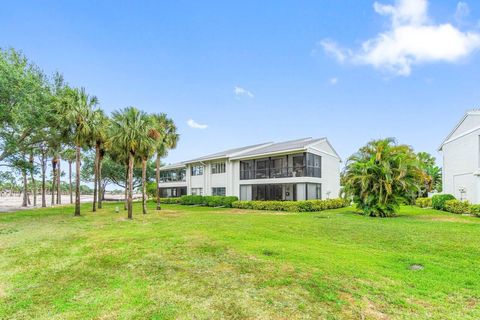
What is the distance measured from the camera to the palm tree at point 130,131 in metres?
17.5

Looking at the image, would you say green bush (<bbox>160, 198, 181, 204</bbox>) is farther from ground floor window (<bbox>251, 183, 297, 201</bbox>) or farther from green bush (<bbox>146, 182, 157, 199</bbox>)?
ground floor window (<bbox>251, 183, 297, 201</bbox>)

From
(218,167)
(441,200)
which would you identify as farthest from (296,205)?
(218,167)

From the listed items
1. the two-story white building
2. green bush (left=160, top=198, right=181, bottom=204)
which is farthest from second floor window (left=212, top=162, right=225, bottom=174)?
green bush (left=160, top=198, right=181, bottom=204)

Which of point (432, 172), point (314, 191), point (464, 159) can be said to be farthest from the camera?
point (432, 172)

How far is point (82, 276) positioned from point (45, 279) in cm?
78

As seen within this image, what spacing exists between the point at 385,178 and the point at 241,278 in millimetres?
15166

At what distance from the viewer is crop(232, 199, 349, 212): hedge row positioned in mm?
22516

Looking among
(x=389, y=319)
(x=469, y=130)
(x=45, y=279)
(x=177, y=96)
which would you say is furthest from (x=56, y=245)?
(x=469, y=130)

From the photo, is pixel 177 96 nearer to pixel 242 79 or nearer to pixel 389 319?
pixel 242 79

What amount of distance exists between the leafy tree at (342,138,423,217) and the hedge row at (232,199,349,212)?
123 inches

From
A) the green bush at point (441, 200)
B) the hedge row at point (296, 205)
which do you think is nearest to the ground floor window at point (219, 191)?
the hedge row at point (296, 205)

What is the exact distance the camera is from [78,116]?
19.5 metres

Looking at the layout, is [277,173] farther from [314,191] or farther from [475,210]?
[475,210]

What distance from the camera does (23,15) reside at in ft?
54.9
